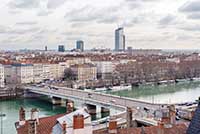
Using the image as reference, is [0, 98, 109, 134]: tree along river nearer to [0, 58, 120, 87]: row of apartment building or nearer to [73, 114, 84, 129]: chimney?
[0, 58, 120, 87]: row of apartment building

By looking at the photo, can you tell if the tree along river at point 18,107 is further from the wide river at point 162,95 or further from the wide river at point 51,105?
the wide river at point 162,95

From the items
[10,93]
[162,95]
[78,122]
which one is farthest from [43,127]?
[162,95]

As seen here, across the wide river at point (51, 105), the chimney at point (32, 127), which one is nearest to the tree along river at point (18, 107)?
the wide river at point (51, 105)

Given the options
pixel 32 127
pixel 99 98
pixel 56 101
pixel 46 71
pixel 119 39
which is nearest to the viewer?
pixel 32 127

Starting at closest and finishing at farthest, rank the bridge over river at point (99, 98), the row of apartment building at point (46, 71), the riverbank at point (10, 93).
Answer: the bridge over river at point (99, 98) < the riverbank at point (10, 93) < the row of apartment building at point (46, 71)

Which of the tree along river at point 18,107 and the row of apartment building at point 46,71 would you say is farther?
the row of apartment building at point 46,71

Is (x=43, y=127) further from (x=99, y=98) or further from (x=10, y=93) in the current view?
(x=10, y=93)

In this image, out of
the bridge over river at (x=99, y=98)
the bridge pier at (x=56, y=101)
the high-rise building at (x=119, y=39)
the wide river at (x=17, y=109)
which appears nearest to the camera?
the wide river at (x=17, y=109)

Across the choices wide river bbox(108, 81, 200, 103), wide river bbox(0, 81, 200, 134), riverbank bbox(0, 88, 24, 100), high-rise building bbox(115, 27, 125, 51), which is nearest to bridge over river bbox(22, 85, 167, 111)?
wide river bbox(0, 81, 200, 134)
